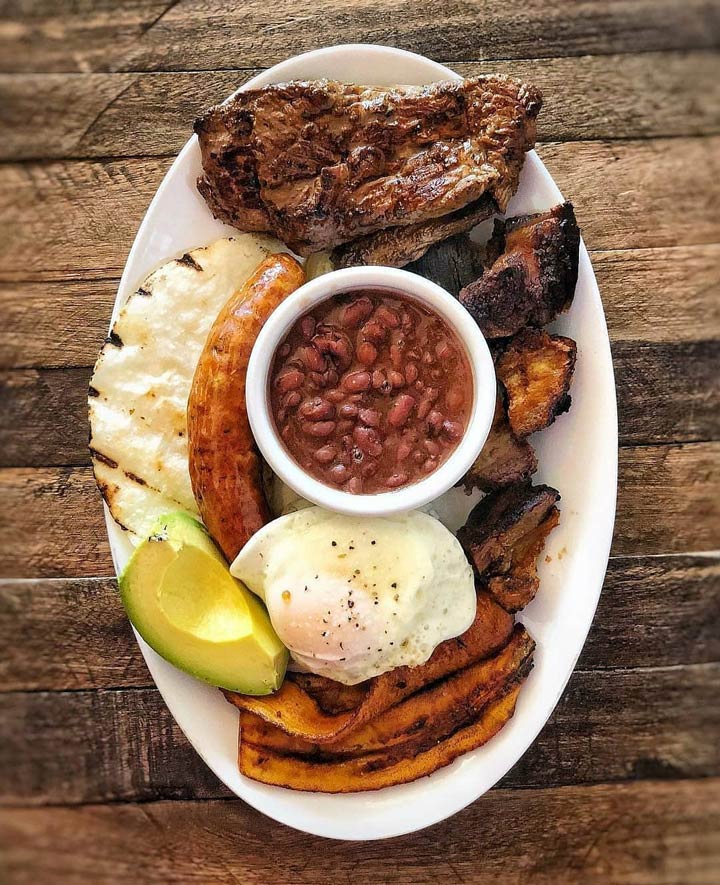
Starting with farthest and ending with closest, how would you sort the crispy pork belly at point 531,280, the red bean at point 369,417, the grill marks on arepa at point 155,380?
the grill marks on arepa at point 155,380 < the crispy pork belly at point 531,280 < the red bean at point 369,417

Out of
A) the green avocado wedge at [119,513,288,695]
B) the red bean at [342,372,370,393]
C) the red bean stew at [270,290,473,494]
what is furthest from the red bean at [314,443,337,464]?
the green avocado wedge at [119,513,288,695]

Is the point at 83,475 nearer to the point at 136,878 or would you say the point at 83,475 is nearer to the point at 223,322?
the point at 223,322

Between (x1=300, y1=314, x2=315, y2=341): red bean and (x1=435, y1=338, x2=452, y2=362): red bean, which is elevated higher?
(x1=300, y1=314, x2=315, y2=341): red bean

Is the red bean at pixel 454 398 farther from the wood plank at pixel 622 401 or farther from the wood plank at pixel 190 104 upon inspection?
the wood plank at pixel 190 104

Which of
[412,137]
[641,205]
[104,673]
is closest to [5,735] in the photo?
[104,673]

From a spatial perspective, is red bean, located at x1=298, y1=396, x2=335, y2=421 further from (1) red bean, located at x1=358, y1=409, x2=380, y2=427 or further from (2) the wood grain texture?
(2) the wood grain texture

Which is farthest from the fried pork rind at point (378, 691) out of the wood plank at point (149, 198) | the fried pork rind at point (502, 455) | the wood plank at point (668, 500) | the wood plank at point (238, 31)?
the wood plank at point (238, 31)
